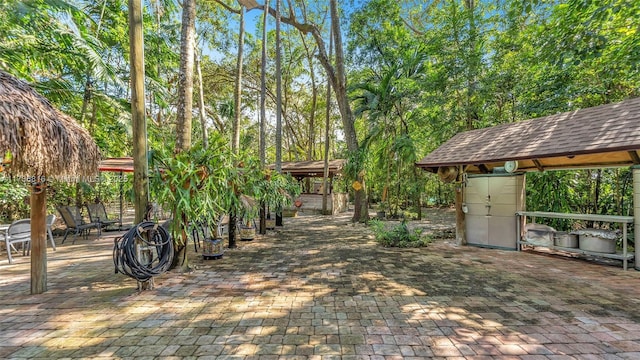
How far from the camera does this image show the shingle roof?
451 centimetres

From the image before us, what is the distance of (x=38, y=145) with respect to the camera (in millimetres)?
3221

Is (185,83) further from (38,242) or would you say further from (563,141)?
(563,141)

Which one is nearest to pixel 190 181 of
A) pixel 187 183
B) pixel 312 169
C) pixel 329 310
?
pixel 187 183

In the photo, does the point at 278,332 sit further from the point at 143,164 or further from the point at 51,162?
the point at 51,162

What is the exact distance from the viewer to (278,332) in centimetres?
270

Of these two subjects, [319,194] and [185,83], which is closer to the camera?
[185,83]

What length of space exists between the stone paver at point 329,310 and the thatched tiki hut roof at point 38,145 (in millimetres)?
838

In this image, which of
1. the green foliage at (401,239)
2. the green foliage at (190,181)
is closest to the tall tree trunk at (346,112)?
the green foliage at (401,239)

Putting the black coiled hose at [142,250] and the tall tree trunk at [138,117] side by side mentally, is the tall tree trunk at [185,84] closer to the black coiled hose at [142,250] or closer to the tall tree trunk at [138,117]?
the tall tree trunk at [138,117]

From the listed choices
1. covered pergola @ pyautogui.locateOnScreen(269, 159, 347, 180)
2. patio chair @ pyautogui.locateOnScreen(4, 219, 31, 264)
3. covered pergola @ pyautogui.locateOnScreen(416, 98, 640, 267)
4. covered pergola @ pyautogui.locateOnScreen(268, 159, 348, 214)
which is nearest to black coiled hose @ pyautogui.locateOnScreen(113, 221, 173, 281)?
patio chair @ pyautogui.locateOnScreen(4, 219, 31, 264)

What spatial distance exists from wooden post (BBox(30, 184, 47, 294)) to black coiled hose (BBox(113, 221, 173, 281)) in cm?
83

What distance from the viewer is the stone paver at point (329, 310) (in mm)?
2420

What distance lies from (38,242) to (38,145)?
1356mm

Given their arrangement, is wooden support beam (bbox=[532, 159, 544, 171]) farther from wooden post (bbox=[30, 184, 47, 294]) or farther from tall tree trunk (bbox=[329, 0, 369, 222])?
wooden post (bbox=[30, 184, 47, 294])
